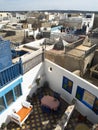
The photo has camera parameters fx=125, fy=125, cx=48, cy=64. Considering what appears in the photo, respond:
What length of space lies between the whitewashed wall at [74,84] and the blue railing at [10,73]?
11.9ft

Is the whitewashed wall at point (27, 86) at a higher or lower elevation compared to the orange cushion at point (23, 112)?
higher

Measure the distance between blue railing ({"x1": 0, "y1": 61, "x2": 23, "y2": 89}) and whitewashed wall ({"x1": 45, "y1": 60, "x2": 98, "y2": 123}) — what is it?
362cm

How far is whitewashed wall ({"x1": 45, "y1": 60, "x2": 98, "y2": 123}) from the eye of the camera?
984 cm

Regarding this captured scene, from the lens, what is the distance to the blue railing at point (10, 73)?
9.17 m

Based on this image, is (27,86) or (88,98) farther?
(27,86)

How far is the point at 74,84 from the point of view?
35.7 feet

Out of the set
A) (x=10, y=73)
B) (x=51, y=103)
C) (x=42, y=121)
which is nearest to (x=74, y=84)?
(x=51, y=103)

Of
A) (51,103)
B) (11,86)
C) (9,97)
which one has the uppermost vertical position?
(11,86)

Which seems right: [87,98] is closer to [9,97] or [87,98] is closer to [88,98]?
[88,98]

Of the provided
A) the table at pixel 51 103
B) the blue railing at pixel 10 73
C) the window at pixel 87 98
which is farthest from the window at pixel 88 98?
the blue railing at pixel 10 73

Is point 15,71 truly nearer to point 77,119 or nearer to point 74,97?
point 74,97

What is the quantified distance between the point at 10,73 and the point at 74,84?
543 centimetres

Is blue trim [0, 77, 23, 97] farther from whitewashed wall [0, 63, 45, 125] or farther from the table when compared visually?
the table

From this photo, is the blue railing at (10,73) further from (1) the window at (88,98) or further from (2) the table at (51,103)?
(1) the window at (88,98)
